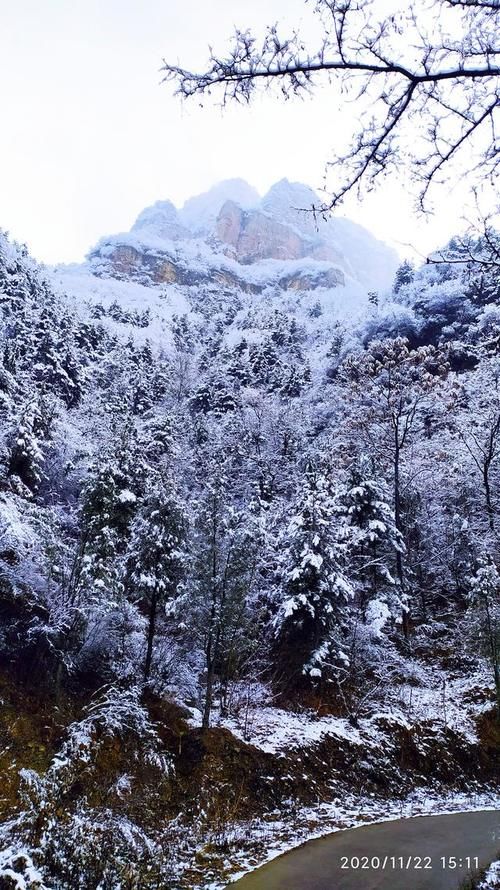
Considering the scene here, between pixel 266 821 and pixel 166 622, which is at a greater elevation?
pixel 166 622

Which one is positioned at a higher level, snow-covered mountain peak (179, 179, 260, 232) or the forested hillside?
snow-covered mountain peak (179, 179, 260, 232)

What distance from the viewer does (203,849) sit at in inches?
326

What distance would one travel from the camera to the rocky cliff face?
96506 mm

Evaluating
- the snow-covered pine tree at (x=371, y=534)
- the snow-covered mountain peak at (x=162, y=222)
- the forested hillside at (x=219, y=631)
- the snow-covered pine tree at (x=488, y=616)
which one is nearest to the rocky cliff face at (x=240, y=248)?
the snow-covered mountain peak at (x=162, y=222)

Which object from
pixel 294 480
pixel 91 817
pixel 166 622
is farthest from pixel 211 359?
pixel 91 817

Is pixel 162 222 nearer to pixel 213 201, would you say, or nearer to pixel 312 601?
pixel 213 201

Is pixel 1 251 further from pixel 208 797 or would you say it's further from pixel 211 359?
pixel 208 797

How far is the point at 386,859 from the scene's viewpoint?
7746 millimetres

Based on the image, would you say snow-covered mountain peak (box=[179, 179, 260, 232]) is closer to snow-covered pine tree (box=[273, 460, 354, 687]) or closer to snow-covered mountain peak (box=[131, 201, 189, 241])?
snow-covered mountain peak (box=[131, 201, 189, 241])

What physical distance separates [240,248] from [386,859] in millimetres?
128148

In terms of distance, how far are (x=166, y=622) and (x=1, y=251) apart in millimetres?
37464

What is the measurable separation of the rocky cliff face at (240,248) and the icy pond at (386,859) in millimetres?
78112

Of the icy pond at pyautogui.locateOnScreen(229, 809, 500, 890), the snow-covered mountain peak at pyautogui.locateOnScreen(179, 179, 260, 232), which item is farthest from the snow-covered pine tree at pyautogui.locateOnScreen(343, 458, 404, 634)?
the snow-covered mountain peak at pyautogui.locateOnScreen(179, 179, 260, 232)

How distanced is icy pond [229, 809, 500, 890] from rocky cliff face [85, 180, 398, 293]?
78.1 metres
